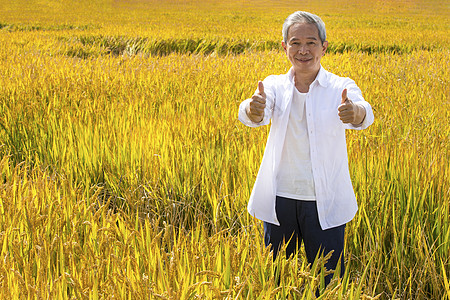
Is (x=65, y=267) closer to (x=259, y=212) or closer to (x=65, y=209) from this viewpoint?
(x=65, y=209)

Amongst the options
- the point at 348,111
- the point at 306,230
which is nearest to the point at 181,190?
the point at 306,230

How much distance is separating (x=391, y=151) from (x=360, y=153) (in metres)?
0.15

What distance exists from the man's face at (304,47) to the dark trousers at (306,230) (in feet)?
1.44

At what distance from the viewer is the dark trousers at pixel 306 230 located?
141 cm

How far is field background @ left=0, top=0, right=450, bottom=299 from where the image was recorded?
45.6 inches

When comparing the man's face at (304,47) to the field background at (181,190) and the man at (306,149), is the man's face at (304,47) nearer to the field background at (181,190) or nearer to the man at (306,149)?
the man at (306,149)

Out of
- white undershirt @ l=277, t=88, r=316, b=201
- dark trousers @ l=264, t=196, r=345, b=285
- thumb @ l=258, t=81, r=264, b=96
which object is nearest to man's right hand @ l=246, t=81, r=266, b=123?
thumb @ l=258, t=81, r=264, b=96

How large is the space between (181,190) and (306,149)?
3.03ft

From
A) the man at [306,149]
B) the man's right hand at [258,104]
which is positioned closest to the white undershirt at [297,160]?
the man at [306,149]

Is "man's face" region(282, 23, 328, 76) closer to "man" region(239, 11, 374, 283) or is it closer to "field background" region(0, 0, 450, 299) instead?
"man" region(239, 11, 374, 283)

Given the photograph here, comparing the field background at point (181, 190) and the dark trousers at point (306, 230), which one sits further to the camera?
the dark trousers at point (306, 230)

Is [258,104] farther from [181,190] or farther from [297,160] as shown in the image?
[181,190]

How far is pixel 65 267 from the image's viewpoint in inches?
53.4

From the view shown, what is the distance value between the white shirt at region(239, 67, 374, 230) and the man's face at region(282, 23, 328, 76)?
0.17 ft
